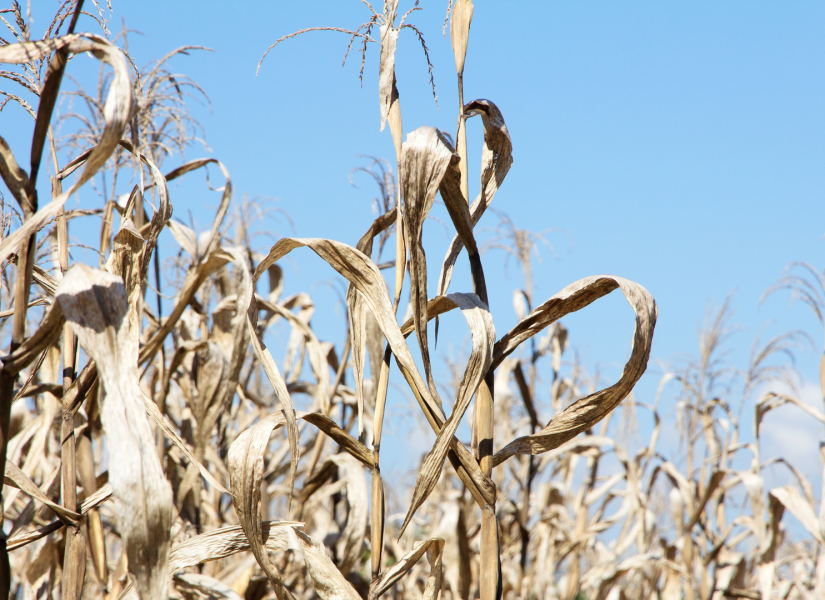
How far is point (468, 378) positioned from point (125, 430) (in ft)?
1.62

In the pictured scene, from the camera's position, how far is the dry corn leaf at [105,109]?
74cm

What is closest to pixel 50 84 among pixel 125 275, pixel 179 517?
pixel 125 275

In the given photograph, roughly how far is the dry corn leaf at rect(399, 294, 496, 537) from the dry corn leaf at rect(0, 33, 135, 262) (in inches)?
21.2

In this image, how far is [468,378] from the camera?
1.00 meters

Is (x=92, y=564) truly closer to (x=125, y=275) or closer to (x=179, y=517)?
(x=179, y=517)

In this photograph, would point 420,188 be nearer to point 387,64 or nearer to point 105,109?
point 387,64

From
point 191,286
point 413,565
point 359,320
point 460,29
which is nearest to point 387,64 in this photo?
point 460,29

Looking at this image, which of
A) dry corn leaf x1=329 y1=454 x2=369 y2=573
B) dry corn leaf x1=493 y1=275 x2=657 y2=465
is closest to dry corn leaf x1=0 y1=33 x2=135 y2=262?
dry corn leaf x1=493 y1=275 x2=657 y2=465

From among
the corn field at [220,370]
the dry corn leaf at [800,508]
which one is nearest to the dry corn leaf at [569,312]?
the corn field at [220,370]

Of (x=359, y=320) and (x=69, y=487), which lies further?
(x=359, y=320)

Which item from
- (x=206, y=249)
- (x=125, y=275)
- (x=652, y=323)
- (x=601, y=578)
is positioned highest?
(x=206, y=249)

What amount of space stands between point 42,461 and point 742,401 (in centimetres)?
302

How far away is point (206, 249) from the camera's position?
1.83 meters

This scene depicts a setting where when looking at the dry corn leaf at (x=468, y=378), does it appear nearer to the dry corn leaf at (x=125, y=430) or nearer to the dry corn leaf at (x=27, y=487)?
the dry corn leaf at (x=125, y=430)
